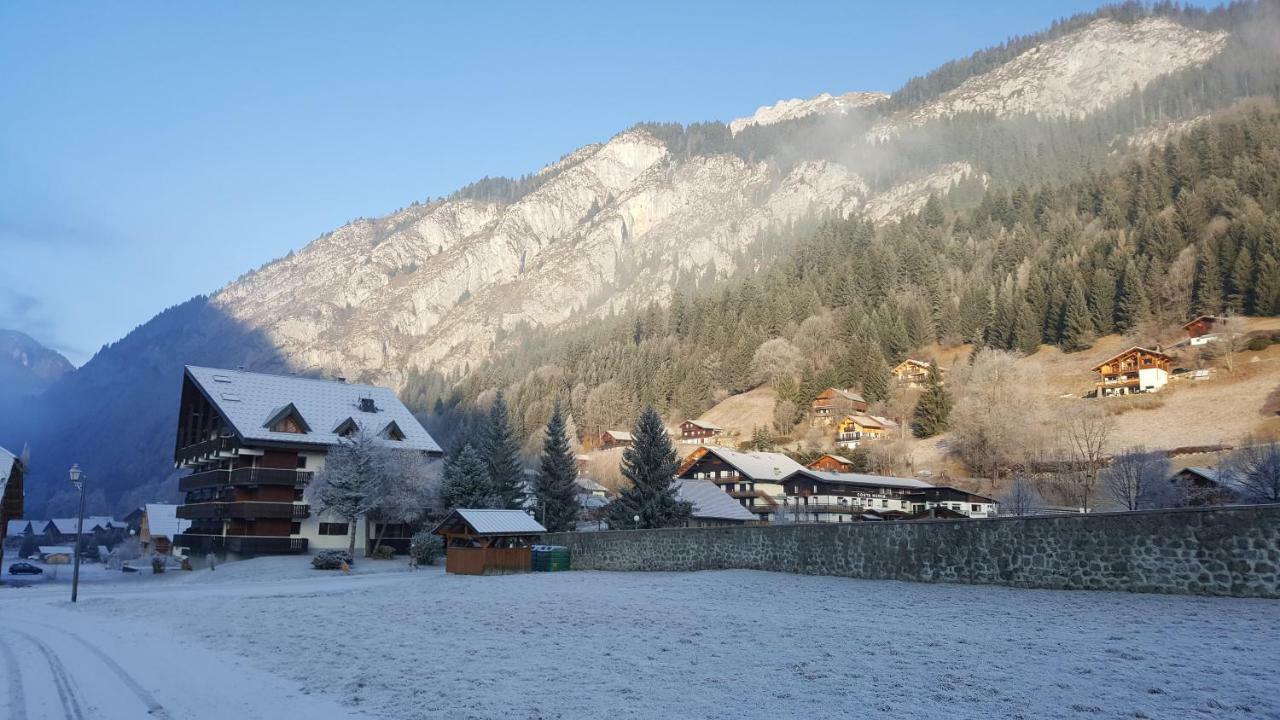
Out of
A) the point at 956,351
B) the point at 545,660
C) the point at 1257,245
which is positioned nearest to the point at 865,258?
the point at 956,351

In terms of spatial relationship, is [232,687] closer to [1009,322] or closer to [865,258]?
[1009,322]

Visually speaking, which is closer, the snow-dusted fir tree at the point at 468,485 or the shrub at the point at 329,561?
the shrub at the point at 329,561

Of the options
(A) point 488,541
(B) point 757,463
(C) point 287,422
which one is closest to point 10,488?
(C) point 287,422

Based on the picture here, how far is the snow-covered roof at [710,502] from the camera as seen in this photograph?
7038 centimetres

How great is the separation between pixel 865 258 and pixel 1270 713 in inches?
5891

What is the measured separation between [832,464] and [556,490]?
155 ft

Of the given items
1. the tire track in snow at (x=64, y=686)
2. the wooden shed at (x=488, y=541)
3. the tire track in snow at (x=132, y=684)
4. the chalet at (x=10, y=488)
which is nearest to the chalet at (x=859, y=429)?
the wooden shed at (x=488, y=541)

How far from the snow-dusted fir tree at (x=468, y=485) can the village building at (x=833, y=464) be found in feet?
165

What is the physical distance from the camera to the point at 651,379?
470ft

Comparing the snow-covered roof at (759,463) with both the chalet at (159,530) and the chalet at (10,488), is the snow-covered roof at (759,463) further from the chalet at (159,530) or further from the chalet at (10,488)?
the chalet at (10,488)

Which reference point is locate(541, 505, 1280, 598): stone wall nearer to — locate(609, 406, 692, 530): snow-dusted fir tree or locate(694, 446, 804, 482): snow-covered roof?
locate(609, 406, 692, 530): snow-dusted fir tree

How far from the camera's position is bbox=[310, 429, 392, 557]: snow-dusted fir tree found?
50688 mm

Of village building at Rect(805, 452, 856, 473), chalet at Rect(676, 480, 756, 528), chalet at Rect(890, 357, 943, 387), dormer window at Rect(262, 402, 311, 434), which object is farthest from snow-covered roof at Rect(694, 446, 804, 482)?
dormer window at Rect(262, 402, 311, 434)

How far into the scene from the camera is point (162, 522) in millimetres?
90000
